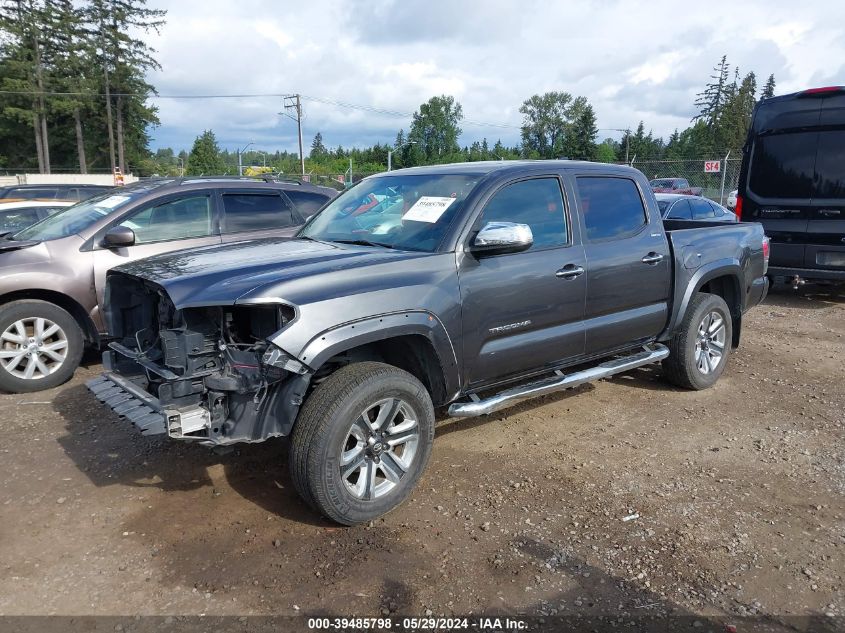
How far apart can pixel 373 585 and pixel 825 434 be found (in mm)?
3612

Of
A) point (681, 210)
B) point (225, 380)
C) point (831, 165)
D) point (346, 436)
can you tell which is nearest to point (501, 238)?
point (346, 436)

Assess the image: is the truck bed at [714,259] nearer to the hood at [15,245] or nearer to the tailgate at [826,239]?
the tailgate at [826,239]

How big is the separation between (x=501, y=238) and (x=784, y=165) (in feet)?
24.3

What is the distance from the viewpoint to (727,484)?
3.84 meters

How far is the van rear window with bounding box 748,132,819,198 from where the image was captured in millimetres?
8742

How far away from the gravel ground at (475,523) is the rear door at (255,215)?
2.16 meters

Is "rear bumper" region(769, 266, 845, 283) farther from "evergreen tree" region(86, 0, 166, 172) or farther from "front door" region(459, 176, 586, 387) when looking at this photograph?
"evergreen tree" region(86, 0, 166, 172)

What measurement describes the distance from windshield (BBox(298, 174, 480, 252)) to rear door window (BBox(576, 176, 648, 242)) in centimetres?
99

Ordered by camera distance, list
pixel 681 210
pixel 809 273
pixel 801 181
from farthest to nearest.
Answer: pixel 681 210
pixel 801 181
pixel 809 273

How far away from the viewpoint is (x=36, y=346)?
17.3ft

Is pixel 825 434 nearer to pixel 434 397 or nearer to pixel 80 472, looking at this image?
pixel 434 397

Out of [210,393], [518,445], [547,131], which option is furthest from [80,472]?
[547,131]

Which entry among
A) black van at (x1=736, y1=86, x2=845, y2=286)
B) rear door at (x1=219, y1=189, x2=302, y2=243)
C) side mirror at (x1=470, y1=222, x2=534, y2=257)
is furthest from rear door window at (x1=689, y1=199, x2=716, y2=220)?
side mirror at (x1=470, y1=222, x2=534, y2=257)

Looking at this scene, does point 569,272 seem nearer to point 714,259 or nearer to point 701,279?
point 701,279
